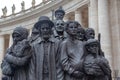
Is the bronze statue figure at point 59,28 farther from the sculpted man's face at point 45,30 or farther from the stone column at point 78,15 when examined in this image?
the stone column at point 78,15

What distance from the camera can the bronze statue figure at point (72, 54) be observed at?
9539 mm

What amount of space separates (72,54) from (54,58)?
65 cm

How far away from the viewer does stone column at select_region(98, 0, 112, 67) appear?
47.2 m

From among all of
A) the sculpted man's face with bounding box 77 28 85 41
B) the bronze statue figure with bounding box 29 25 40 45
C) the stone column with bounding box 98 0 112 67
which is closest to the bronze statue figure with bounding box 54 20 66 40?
the bronze statue figure with bounding box 29 25 40 45

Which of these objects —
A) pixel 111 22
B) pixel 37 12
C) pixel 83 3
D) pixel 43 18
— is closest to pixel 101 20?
pixel 111 22

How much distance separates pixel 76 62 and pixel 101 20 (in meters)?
40.0

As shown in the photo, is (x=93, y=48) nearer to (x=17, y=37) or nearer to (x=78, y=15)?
(x=17, y=37)

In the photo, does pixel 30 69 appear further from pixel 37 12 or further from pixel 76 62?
pixel 37 12

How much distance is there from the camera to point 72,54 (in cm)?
987

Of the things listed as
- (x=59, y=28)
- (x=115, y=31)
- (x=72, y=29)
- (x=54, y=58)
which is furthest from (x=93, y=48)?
(x=115, y=31)

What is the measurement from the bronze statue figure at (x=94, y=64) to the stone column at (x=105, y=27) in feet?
122

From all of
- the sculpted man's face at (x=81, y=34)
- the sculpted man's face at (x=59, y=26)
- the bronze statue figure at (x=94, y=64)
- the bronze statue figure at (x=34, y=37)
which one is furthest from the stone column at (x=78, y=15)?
the bronze statue figure at (x=94, y=64)

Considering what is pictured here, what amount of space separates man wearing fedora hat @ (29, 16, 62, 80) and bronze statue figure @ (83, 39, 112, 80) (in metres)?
1.04

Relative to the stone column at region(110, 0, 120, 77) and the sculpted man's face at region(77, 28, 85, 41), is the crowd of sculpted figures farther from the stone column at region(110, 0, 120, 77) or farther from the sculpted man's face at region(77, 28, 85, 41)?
Answer: the stone column at region(110, 0, 120, 77)
